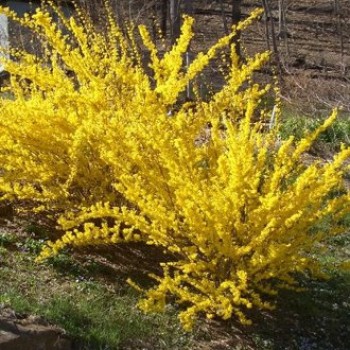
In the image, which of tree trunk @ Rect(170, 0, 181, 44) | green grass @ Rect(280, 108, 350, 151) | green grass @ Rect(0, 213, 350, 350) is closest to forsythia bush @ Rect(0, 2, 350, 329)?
green grass @ Rect(0, 213, 350, 350)

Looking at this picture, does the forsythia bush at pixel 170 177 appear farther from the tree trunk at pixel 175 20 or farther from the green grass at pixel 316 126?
the tree trunk at pixel 175 20

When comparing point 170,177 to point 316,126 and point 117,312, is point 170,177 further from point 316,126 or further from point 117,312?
point 316,126

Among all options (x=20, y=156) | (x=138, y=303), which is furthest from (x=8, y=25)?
(x=138, y=303)

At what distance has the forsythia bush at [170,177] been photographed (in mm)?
3744

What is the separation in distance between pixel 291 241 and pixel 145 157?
3.61 ft

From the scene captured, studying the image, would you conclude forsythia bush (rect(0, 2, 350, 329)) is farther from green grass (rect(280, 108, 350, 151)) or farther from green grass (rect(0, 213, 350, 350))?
green grass (rect(280, 108, 350, 151))

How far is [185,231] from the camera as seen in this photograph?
3.96 meters

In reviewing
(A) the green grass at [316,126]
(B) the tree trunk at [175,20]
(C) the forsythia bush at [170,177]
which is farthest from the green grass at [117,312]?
(B) the tree trunk at [175,20]

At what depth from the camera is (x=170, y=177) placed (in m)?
4.06

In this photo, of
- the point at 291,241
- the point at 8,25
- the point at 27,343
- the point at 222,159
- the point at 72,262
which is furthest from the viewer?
the point at 8,25

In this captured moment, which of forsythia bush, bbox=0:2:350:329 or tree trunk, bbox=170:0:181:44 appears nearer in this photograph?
forsythia bush, bbox=0:2:350:329

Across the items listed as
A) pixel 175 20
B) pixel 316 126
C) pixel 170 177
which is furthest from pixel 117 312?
pixel 175 20

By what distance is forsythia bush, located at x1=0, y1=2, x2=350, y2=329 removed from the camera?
3.74m

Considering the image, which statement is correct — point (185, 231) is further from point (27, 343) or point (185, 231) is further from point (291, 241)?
point (27, 343)
